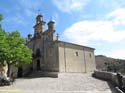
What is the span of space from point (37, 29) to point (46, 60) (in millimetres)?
7928

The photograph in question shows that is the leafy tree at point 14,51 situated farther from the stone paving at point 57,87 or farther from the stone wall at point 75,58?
the stone wall at point 75,58

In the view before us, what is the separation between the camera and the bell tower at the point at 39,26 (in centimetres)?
4279

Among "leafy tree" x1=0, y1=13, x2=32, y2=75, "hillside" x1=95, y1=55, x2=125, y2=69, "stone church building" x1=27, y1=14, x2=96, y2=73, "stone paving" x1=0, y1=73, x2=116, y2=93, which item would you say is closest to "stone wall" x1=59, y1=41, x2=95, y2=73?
"stone church building" x1=27, y1=14, x2=96, y2=73

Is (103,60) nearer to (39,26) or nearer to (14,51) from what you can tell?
(39,26)

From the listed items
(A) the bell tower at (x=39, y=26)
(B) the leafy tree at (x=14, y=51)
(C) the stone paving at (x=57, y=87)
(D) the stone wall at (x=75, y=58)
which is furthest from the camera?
(A) the bell tower at (x=39, y=26)

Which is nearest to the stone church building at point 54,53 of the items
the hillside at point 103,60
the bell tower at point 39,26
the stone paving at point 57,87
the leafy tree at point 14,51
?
the bell tower at point 39,26

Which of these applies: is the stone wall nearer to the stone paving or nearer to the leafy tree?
the stone paving

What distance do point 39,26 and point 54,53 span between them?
8.30 meters

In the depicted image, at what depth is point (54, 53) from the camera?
3800 cm

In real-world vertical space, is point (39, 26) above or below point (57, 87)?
above

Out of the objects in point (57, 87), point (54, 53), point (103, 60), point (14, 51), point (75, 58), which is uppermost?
point (54, 53)

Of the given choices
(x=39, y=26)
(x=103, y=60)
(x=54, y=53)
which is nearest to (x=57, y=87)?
(x=54, y=53)

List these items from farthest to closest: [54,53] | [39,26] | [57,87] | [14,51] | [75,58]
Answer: [39,26] → [75,58] → [54,53] → [14,51] → [57,87]

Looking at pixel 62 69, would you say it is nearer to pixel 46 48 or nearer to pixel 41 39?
pixel 46 48
